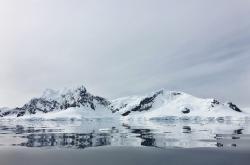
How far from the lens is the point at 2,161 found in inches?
1235

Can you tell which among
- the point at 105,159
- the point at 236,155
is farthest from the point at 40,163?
the point at 236,155

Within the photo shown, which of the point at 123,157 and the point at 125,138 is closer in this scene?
the point at 123,157

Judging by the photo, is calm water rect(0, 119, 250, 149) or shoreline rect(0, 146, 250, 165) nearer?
shoreline rect(0, 146, 250, 165)

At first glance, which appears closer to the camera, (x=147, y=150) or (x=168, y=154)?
(x=168, y=154)

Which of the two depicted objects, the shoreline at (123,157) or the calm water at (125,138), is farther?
the calm water at (125,138)

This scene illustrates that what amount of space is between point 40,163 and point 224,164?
15.5m

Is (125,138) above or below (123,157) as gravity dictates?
above

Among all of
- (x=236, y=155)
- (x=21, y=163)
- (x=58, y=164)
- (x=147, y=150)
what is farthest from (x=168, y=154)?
(x=21, y=163)

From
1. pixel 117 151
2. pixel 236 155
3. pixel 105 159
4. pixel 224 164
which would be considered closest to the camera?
pixel 224 164

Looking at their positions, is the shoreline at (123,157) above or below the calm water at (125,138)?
below

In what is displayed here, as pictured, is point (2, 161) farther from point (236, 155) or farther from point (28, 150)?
point (236, 155)

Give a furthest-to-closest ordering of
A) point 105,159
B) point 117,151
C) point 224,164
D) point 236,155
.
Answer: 1. point 117,151
2. point 236,155
3. point 105,159
4. point 224,164

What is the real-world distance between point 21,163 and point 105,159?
7.41m

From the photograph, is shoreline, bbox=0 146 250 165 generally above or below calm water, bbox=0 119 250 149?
below
